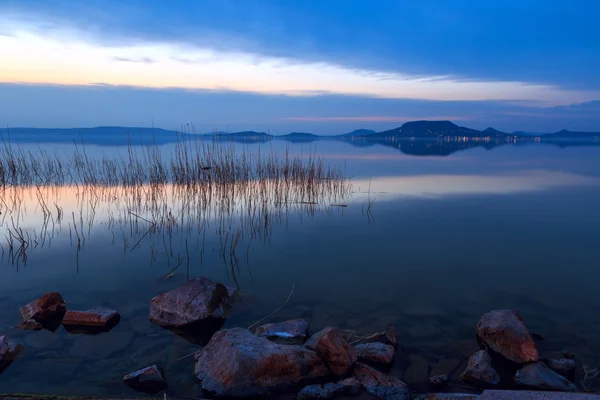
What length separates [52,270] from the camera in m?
6.82

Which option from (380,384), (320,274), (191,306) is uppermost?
(191,306)

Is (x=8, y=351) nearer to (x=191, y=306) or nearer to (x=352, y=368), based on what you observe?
(x=191, y=306)

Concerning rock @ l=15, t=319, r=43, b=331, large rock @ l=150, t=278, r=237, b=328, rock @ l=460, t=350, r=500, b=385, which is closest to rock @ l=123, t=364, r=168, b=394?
large rock @ l=150, t=278, r=237, b=328

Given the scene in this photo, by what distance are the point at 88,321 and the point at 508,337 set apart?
4.53 metres

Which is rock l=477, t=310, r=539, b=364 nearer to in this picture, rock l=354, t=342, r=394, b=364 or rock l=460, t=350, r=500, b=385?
rock l=460, t=350, r=500, b=385

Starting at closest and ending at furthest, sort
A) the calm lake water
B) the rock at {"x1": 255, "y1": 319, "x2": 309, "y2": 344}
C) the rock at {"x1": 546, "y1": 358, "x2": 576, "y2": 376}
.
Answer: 1. the rock at {"x1": 546, "y1": 358, "x2": 576, "y2": 376}
2. the calm lake water
3. the rock at {"x1": 255, "y1": 319, "x2": 309, "y2": 344}

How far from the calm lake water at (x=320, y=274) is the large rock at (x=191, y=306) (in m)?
0.16

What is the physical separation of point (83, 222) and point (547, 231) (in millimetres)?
10961

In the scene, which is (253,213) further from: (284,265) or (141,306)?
(141,306)

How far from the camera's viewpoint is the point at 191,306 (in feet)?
16.2

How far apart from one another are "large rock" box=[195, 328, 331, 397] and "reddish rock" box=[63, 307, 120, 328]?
155 centimetres

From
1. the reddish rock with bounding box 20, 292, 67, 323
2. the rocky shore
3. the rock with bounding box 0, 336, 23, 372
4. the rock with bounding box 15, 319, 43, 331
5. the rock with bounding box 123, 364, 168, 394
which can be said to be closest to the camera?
the rocky shore

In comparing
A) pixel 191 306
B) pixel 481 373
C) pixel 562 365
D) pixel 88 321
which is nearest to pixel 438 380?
pixel 481 373

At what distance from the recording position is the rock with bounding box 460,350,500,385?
370 centimetres
